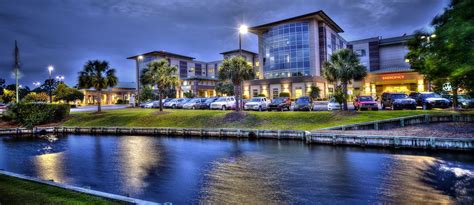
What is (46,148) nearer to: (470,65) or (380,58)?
(470,65)

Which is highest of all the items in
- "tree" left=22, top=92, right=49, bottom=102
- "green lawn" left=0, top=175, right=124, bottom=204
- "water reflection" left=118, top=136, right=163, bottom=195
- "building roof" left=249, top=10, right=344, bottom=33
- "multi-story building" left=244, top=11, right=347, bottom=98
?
"building roof" left=249, top=10, right=344, bottom=33

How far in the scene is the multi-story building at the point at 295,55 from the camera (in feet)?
211

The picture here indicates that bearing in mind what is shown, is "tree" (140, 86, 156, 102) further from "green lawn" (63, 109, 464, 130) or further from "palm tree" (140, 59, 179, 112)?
"green lawn" (63, 109, 464, 130)

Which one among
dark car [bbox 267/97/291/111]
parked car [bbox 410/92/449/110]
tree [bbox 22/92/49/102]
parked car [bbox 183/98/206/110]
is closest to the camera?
parked car [bbox 410/92/449/110]

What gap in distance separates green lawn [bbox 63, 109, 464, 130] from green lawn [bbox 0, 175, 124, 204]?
65.4ft

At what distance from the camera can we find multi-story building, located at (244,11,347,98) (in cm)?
6419

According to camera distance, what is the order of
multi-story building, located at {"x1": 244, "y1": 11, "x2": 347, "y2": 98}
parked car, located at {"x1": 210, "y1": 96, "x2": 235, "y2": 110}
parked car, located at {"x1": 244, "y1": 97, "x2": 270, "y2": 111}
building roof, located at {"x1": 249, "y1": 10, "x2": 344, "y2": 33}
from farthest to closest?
multi-story building, located at {"x1": 244, "y1": 11, "x2": 347, "y2": 98}, building roof, located at {"x1": 249, "y1": 10, "x2": 344, "y2": 33}, parked car, located at {"x1": 210, "y1": 96, "x2": 235, "y2": 110}, parked car, located at {"x1": 244, "y1": 97, "x2": 270, "y2": 111}

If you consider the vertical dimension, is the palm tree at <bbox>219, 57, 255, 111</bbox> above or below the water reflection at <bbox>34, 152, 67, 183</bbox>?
above

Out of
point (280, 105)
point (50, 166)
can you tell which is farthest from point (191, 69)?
point (50, 166)

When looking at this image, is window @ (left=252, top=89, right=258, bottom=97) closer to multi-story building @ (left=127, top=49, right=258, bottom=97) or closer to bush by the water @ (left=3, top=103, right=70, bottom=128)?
multi-story building @ (left=127, top=49, right=258, bottom=97)

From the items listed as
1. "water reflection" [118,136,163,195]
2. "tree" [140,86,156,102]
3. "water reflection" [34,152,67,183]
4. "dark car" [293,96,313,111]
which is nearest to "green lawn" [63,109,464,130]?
"dark car" [293,96,313,111]

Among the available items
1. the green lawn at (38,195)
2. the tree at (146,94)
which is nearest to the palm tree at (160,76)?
the tree at (146,94)

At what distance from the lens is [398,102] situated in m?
29.1

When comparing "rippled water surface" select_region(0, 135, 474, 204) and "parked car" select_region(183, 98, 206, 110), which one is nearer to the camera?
"rippled water surface" select_region(0, 135, 474, 204)
